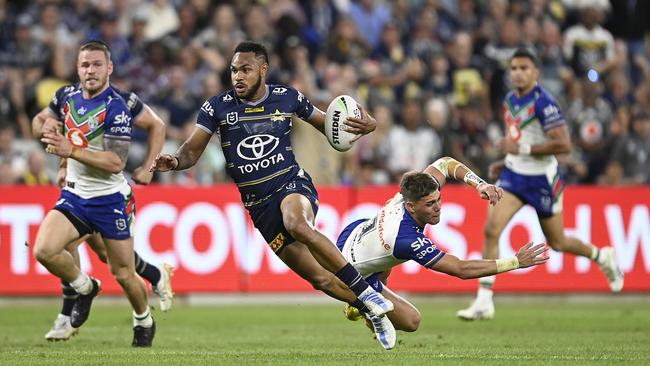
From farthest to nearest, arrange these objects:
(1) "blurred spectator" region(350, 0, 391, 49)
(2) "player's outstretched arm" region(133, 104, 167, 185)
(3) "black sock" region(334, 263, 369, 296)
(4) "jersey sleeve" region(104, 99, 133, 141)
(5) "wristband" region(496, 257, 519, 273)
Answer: (1) "blurred spectator" region(350, 0, 391, 49), (2) "player's outstretched arm" region(133, 104, 167, 185), (4) "jersey sleeve" region(104, 99, 133, 141), (3) "black sock" region(334, 263, 369, 296), (5) "wristband" region(496, 257, 519, 273)

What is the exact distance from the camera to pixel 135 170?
39.1 feet

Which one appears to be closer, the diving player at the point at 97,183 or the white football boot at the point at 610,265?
the diving player at the point at 97,183

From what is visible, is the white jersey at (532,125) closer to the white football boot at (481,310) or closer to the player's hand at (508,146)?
the player's hand at (508,146)

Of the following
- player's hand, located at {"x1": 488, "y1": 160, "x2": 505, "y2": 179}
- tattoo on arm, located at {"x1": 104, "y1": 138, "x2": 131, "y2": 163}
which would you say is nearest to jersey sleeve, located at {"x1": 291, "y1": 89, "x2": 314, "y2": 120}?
tattoo on arm, located at {"x1": 104, "y1": 138, "x2": 131, "y2": 163}

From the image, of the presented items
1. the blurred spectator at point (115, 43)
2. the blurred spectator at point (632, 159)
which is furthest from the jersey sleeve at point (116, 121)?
the blurred spectator at point (632, 159)

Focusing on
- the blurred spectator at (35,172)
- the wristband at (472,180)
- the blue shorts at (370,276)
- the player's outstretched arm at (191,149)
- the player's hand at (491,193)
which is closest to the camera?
the player's hand at (491,193)

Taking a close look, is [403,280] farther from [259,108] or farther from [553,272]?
[259,108]

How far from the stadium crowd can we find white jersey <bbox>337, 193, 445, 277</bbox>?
27.8 ft

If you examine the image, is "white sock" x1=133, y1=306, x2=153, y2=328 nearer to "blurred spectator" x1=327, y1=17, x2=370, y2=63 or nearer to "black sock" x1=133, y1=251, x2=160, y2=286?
"black sock" x1=133, y1=251, x2=160, y2=286

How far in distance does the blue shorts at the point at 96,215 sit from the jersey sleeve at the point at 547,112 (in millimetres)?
5390

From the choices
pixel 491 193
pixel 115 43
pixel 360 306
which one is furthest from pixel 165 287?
pixel 115 43

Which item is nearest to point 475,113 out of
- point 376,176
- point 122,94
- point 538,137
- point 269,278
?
point 376,176

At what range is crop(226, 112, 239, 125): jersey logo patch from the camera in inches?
438

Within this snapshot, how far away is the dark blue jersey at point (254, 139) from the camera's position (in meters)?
11.1
